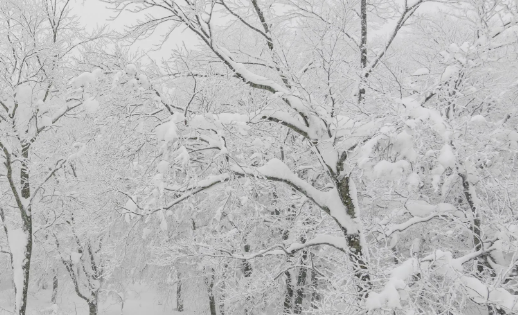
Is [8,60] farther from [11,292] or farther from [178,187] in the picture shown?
[11,292]

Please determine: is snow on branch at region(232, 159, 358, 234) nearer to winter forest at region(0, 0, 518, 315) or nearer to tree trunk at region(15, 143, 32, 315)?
winter forest at region(0, 0, 518, 315)

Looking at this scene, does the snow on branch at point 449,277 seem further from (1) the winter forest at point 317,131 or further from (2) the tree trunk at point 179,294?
(2) the tree trunk at point 179,294

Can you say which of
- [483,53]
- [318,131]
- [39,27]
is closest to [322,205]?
[318,131]

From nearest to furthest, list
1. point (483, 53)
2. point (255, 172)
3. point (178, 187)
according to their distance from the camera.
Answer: point (483, 53) < point (255, 172) < point (178, 187)

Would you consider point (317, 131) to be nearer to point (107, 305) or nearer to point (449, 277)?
point (449, 277)

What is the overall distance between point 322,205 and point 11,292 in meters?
20.3

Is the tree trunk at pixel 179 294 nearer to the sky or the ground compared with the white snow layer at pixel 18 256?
nearer to the ground

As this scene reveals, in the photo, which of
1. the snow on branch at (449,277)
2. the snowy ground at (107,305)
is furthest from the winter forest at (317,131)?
the snowy ground at (107,305)

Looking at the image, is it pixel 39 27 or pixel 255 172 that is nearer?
pixel 255 172

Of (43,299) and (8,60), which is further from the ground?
(8,60)

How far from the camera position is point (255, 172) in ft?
16.3

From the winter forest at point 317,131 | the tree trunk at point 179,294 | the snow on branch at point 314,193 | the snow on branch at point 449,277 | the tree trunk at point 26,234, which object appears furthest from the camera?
the tree trunk at point 179,294

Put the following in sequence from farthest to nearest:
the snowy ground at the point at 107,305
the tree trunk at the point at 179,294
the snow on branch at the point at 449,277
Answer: the snowy ground at the point at 107,305 → the tree trunk at the point at 179,294 → the snow on branch at the point at 449,277

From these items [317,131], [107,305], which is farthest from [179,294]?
[317,131]
